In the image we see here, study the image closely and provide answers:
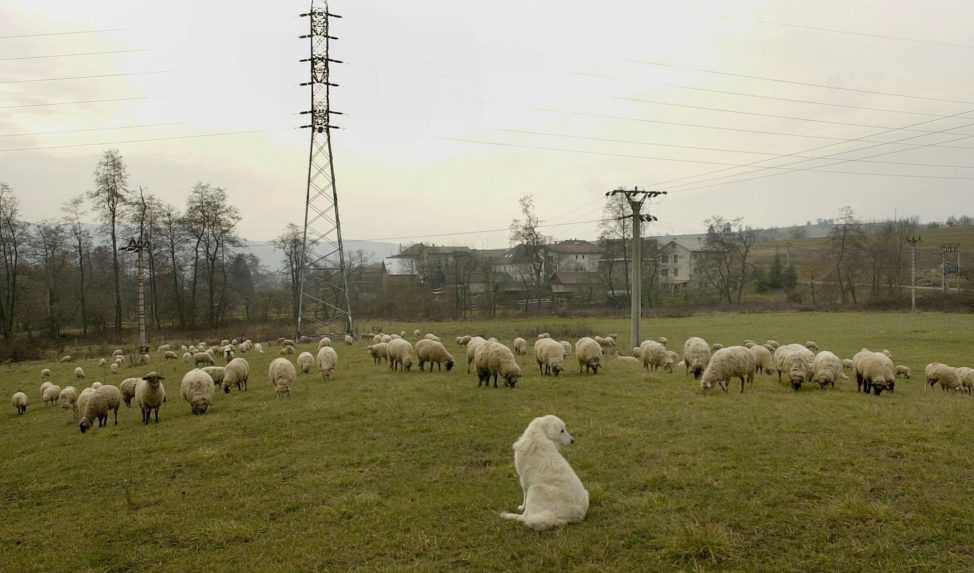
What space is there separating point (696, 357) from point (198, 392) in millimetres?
16845

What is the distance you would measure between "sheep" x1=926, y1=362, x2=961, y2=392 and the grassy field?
3.72 metres

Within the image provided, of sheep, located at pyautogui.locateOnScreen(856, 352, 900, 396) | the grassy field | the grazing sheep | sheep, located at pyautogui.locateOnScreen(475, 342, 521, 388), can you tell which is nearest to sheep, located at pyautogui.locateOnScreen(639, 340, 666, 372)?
the grassy field

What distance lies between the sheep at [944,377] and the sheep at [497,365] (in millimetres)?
14539

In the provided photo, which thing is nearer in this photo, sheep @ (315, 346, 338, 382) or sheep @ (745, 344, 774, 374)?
sheep @ (745, 344, 774, 374)

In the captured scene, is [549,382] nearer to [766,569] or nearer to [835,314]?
[766,569]

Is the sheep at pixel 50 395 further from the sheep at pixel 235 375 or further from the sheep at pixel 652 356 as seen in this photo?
the sheep at pixel 652 356

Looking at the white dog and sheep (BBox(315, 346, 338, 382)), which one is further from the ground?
the white dog

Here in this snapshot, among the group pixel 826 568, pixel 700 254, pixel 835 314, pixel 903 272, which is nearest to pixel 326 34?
pixel 826 568

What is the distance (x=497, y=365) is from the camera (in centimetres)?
1864

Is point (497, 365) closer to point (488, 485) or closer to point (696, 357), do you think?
point (696, 357)

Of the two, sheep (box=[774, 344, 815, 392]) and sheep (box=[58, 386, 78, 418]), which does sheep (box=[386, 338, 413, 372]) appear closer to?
sheep (box=[58, 386, 78, 418])

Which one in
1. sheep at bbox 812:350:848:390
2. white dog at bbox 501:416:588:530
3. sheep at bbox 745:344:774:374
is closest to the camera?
white dog at bbox 501:416:588:530

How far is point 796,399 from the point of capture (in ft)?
49.1

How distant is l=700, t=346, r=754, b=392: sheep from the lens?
55.2 feet
